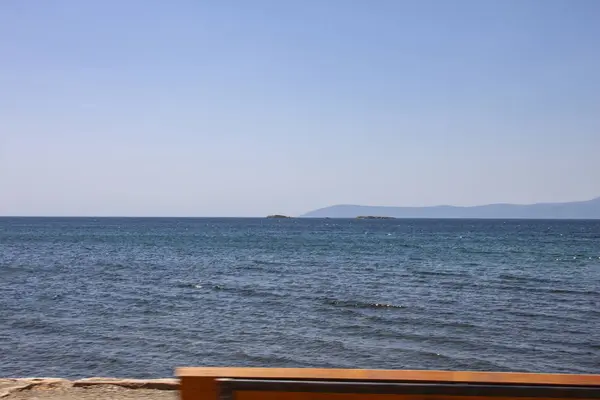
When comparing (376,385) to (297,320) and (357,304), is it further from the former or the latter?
(357,304)

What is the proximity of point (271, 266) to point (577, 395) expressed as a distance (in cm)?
3147

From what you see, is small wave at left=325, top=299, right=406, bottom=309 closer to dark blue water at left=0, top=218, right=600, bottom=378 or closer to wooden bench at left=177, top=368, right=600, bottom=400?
dark blue water at left=0, top=218, right=600, bottom=378

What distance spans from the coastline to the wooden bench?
10.2ft

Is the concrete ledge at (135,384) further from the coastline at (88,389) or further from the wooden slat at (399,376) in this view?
the wooden slat at (399,376)

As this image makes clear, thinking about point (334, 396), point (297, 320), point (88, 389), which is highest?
point (334, 396)

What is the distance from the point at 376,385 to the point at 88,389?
4.16 m

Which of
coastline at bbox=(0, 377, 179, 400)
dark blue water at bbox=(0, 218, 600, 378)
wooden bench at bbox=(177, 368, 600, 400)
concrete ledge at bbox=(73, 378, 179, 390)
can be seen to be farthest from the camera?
dark blue water at bbox=(0, 218, 600, 378)

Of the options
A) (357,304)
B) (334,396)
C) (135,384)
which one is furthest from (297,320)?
(334,396)

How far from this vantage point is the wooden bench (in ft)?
9.64

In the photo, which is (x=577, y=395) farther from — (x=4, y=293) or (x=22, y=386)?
(x=4, y=293)

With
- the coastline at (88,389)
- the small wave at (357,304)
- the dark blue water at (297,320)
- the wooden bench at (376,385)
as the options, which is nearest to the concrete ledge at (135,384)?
the coastline at (88,389)

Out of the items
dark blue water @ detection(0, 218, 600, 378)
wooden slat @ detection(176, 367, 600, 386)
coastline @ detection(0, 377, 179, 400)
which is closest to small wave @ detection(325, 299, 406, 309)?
dark blue water @ detection(0, 218, 600, 378)

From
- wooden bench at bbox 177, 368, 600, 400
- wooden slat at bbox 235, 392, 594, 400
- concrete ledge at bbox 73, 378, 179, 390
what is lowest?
concrete ledge at bbox 73, 378, 179, 390

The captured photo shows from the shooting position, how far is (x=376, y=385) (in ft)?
9.70
